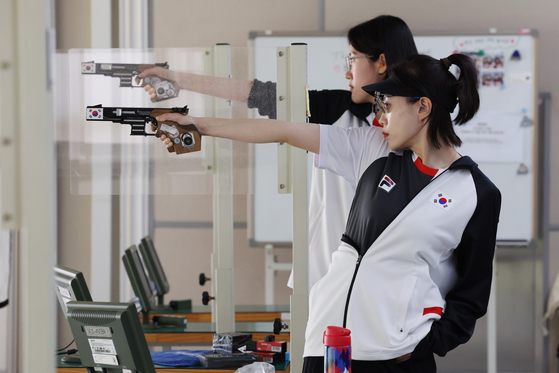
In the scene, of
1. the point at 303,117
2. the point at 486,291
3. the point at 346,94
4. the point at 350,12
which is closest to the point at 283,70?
the point at 303,117

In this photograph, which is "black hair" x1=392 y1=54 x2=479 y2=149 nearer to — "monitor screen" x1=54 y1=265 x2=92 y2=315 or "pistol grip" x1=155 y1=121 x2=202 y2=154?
"pistol grip" x1=155 y1=121 x2=202 y2=154

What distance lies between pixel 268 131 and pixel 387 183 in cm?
35

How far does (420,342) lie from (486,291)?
0.22 meters

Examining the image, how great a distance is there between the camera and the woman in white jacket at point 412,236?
4.28 ft

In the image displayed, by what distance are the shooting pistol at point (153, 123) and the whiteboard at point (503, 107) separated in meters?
1.94

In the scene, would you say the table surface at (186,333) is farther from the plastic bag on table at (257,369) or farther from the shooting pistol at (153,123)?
the shooting pistol at (153,123)

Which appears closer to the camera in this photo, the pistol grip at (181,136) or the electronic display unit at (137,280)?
the pistol grip at (181,136)

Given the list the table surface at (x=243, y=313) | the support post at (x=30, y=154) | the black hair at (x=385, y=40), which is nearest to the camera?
the support post at (x=30, y=154)

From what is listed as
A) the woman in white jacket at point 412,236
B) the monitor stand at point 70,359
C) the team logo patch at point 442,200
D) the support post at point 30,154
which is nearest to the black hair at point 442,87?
the woman in white jacket at point 412,236

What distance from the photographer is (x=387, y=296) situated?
1.30 metres

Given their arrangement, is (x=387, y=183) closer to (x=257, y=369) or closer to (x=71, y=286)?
(x=257, y=369)

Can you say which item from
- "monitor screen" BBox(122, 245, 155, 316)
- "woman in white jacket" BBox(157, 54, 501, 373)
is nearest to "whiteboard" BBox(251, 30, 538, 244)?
"monitor screen" BBox(122, 245, 155, 316)

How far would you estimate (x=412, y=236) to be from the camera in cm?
130

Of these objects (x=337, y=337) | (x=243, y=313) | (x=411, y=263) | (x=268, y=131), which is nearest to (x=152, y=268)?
(x=243, y=313)
